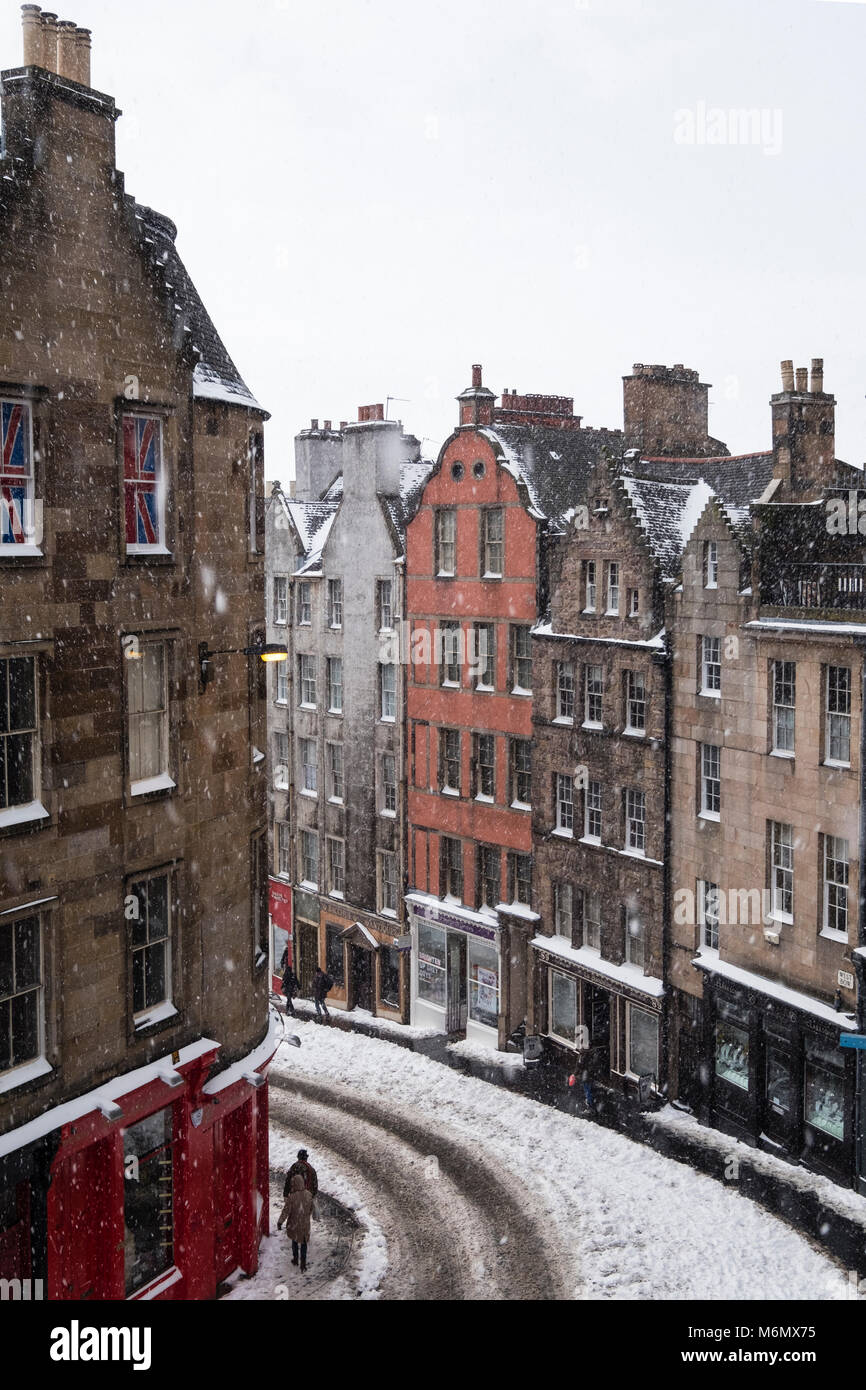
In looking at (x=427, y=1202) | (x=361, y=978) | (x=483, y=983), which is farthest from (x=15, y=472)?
(x=361, y=978)

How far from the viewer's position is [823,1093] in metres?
24.5

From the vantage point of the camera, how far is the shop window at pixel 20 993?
50.9 feet

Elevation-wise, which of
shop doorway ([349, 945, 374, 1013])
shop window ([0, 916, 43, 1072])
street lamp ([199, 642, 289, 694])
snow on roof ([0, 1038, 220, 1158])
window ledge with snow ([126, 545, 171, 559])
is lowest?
shop doorway ([349, 945, 374, 1013])

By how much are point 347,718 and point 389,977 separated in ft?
25.5

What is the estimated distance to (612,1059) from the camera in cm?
2983

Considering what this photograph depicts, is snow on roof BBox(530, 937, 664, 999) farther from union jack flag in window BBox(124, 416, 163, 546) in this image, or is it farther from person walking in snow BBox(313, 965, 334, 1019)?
union jack flag in window BBox(124, 416, 163, 546)

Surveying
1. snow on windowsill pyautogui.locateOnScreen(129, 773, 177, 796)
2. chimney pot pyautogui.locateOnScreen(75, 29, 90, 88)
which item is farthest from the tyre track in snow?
chimney pot pyautogui.locateOnScreen(75, 29, 90, 88)

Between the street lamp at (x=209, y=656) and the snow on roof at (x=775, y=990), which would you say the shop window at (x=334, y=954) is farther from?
the street lamp at (x=209, y=656)

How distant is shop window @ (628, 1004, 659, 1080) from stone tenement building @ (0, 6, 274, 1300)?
12.2 meters

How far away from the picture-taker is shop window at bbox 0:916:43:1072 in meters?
15.5

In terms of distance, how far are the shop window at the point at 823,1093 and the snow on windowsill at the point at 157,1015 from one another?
43.1ft

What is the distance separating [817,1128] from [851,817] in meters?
6.35

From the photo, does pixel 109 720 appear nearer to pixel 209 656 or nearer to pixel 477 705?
pixel 209 656

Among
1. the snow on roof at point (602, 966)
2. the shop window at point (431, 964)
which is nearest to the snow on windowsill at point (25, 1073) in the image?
the snow on roof at point (602, 966)
